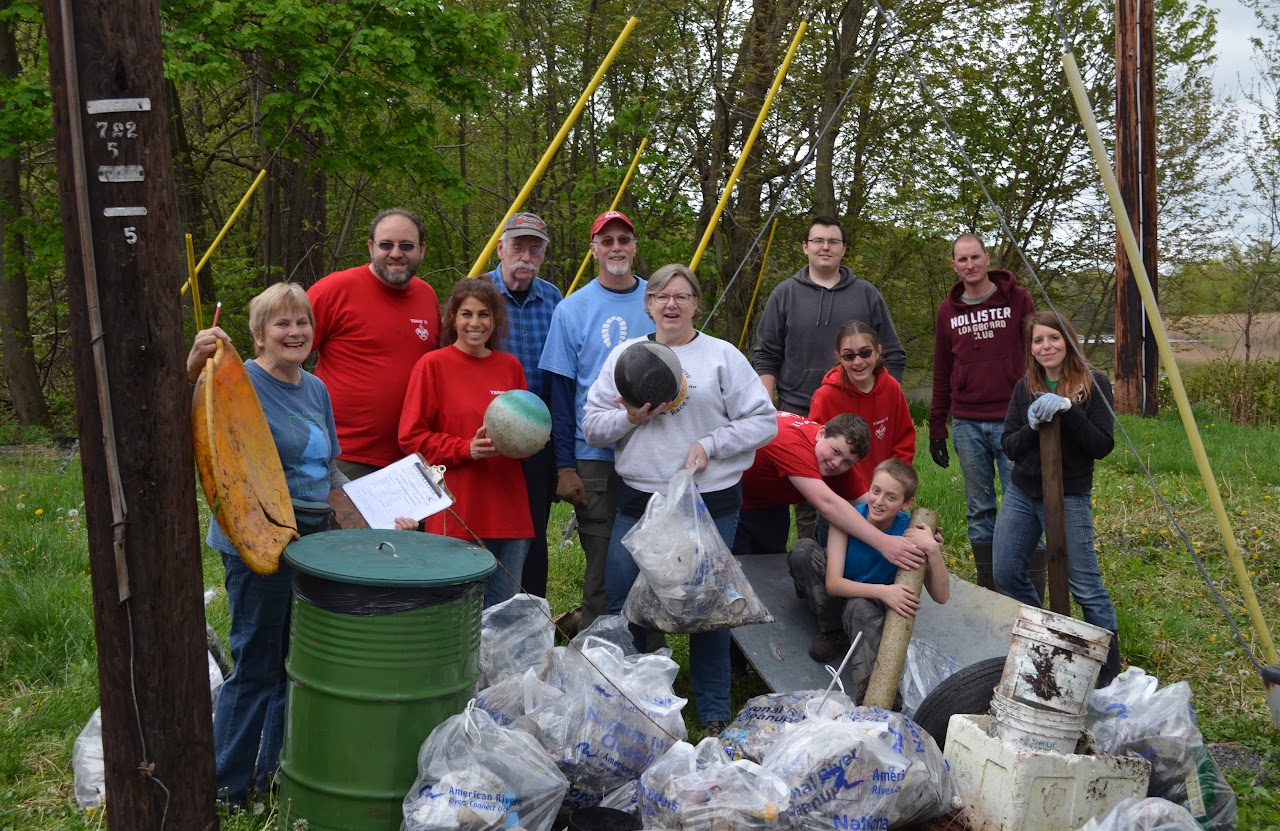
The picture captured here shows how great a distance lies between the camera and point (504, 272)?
16.4ft

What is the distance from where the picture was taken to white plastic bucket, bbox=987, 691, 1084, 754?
3586mm

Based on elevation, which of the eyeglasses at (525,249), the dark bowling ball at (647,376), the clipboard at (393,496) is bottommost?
the clipboard at (393,496)

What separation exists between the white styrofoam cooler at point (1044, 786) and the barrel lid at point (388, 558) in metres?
1.78

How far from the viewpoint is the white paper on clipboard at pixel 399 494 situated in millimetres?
3809

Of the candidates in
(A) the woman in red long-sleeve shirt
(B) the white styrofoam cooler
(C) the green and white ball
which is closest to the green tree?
(A) the woman in red long-sleeve shirt

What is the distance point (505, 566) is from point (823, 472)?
1.44 m

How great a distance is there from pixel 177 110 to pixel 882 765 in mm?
12191

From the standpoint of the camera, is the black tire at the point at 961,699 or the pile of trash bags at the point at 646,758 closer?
the pile of trash bags at the point at 646,758

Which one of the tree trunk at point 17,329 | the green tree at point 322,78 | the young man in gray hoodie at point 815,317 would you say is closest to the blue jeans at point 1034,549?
the young man in gray hoodie at point 815,317

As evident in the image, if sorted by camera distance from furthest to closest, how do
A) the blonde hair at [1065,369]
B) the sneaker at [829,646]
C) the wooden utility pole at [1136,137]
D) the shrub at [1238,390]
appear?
1. the shrub at [1238,390]
2. the wooden utility pole at [1136,137]
3. the blonde hair at [1065,369]
4. the sneaker at [829,646]

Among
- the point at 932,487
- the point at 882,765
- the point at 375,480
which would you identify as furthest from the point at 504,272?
the point at 932,487

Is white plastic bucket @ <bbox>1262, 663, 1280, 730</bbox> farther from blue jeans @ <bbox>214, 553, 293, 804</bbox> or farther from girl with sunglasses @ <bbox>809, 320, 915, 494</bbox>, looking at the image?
blue jeans @ <bbox>214, 553, 293, 804</bbox>

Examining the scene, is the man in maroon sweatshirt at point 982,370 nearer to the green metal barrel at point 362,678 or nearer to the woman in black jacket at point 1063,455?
the woman in black jacket at point 1063,455

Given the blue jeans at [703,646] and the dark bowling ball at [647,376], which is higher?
the dark bowling ball at [647,376]
